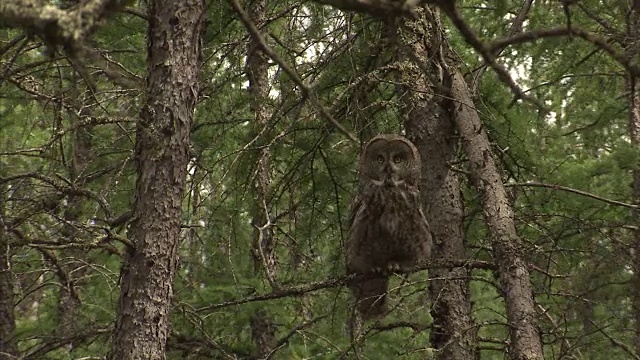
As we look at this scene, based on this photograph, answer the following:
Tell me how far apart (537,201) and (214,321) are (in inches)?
124

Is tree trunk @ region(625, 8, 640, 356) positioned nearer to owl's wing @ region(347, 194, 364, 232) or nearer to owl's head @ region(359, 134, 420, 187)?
owl's head @ region(359, 134, 420, 187)

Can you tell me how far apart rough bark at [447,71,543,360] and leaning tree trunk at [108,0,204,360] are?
63.4 inches

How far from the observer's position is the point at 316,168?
20.1 feet

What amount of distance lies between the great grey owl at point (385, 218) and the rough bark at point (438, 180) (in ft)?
0.40

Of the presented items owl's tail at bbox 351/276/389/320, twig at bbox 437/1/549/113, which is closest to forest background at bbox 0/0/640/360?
twig at bbox 437/1/549/113

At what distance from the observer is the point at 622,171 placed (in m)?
6.61

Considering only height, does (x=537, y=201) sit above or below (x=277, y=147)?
below

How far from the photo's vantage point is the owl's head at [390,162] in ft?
17.4

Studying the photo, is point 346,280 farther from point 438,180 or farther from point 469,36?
point 469,36

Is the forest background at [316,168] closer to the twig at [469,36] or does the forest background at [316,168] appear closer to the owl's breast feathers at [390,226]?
the twig at [469,36]

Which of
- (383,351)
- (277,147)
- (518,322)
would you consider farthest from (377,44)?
(383,351)

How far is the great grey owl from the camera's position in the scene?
17.4ft

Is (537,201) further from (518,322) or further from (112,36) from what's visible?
(112,36)

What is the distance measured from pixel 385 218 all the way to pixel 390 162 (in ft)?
1.32
